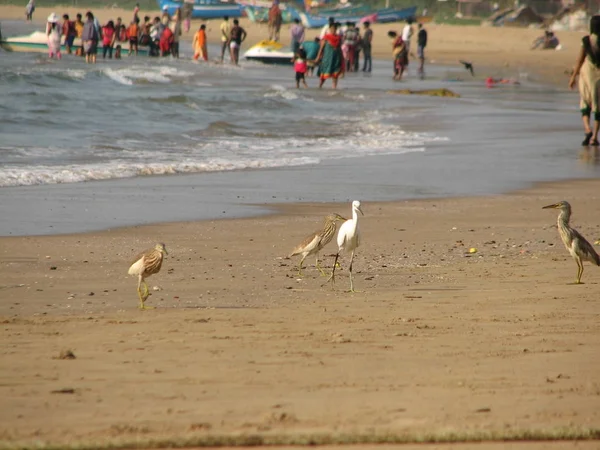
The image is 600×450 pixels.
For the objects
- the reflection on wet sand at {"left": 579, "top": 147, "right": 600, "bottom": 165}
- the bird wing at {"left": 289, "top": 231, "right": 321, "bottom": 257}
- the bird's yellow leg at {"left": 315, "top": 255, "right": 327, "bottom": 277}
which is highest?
the bird wing at {"left": 289, "top": 231, "right": 321, "bottom": 257}

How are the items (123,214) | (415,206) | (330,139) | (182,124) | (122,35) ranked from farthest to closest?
(122,35)
(182,124)
(330,139)
(415,206)
(123,214)

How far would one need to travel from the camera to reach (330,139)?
2144cm

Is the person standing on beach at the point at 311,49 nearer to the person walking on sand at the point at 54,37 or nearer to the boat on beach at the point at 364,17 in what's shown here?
the person walking on sand at the point at 54,37

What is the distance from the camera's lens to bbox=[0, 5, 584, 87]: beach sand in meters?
45.8

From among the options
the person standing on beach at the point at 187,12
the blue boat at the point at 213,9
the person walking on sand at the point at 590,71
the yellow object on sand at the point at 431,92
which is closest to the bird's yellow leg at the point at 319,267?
the person walking on sand at the point at 590,71

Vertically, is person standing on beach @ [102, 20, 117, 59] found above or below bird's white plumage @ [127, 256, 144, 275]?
below

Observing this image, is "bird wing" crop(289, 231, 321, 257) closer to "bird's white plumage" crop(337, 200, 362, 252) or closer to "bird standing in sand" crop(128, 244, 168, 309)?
"bird's white plumage" crop(337, 200, 362, 252)

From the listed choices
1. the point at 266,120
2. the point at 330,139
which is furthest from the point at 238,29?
the point at 330,139

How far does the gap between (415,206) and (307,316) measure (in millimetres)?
5994

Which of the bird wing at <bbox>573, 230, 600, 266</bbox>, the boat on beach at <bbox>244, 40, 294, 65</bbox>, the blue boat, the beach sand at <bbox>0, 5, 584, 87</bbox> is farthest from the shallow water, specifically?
the blue boat

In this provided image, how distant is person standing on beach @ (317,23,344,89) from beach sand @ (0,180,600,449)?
21.7 metres

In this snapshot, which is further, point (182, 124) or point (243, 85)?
point (243, 85)

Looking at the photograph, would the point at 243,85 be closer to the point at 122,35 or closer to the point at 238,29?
the point at 238,29

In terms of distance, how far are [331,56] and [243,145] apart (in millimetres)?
12906
